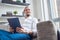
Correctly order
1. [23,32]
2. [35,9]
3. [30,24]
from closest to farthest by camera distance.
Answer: [23,32] < [30,24] < [35,9]

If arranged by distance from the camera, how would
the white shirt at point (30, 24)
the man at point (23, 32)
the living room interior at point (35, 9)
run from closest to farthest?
the man at point (23, 32), the white shirt at point (30, 24), the living room interior at point (35, 9)

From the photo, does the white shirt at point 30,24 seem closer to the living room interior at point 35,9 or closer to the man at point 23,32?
the man at point 23,32

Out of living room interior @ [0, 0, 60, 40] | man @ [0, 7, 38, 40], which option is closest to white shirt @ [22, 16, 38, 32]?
man @ [0, 7, 38, 40]

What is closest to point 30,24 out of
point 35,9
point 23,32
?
point 23,32

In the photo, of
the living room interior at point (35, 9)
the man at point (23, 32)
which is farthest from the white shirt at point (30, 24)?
the living room interior at point (35, 9)

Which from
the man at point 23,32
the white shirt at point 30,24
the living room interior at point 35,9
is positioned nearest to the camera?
the man at point 23,32

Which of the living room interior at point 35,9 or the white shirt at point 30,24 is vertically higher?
the living room interior at point 35,9

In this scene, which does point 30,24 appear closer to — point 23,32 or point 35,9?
point 23,32

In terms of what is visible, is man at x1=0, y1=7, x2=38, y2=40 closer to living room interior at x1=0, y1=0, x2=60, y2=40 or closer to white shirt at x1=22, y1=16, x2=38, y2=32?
white shirt at x1=22, y1=16, x2=38, y2=32

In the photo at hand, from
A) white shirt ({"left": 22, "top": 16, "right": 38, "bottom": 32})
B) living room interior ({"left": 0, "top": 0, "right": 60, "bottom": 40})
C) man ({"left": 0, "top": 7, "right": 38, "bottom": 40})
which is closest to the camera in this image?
man ({"left": 0, "top": 7, "right": 38, "bottom": 40})

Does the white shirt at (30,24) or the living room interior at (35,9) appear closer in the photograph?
the white shirt at (30,24)

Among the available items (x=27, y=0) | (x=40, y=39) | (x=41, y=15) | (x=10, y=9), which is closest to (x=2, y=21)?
(x=10, y=9)

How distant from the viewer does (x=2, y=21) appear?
296 centimetres

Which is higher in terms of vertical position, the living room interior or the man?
the living room interior
